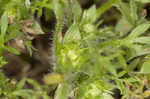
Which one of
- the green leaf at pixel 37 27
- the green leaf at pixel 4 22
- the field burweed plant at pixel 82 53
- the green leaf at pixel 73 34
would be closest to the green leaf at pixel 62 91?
the field burweed plant at pixel 82 53

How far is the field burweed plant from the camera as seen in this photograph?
2.30 meters

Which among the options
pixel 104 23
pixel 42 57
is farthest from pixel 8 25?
pixel 104 23

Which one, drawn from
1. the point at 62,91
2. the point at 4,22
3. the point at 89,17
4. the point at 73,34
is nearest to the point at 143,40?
the point at 89,17

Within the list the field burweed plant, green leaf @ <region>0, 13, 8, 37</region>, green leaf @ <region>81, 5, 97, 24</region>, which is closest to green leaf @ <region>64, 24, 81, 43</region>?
the field burweed plant

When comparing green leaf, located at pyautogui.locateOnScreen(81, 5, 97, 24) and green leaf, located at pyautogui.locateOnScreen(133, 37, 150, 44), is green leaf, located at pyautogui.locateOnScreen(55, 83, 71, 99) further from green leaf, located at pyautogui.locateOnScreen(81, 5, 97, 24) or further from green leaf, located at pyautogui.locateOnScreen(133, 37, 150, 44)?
green leaf, located at pyautogui.locateOnScreen(133, 37, 150, 44)

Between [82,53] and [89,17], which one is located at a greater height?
[89,17]

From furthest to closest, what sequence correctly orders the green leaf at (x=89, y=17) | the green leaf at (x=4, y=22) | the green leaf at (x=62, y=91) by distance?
the green leaf at (x=89, y=17), the green leaf at (x=4, y=22), the green leaf at (x=62, y=91)

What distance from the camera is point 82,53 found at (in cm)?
230

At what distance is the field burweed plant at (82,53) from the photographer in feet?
7.55

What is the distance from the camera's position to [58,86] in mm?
2426

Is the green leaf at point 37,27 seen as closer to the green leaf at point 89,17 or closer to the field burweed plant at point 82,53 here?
the field burweed plant at point 82,53

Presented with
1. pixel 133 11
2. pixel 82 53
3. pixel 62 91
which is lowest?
pixel 62 91

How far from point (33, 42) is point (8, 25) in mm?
566

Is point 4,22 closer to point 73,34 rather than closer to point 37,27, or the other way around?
point 37,27
